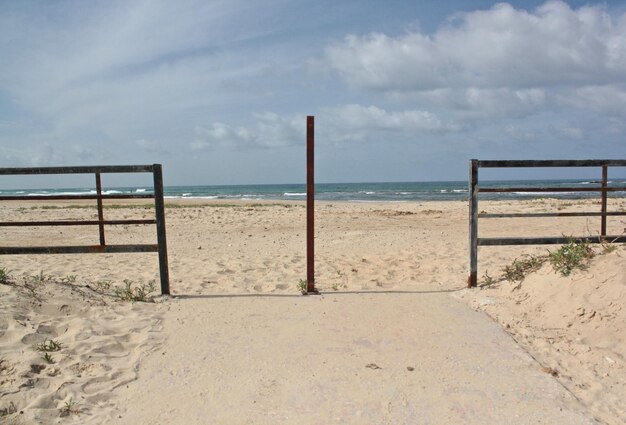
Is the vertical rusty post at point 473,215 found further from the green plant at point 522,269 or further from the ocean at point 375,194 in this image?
the ocean at point 375,194

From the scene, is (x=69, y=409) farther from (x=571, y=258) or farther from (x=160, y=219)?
(x=571, y=258)

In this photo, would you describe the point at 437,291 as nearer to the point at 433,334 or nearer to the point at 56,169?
the point at 433,334

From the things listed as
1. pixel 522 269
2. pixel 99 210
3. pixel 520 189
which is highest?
pixel 520 189

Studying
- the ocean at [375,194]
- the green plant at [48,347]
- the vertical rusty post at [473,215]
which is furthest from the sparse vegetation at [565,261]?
the green plant at [48,347]

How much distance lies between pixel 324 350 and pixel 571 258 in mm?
2745

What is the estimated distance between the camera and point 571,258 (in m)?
4.75

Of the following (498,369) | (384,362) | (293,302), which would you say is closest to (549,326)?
(498,369)

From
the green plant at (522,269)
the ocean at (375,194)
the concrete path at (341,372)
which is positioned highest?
the green plant at (522,269)

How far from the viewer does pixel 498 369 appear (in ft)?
11.5

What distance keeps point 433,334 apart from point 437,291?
4.88 feet

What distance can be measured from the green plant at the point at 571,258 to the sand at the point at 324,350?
0.25 feet

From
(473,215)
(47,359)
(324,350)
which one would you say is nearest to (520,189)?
(473,215)

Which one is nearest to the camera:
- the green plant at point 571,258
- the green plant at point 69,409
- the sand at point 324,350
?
the green plant at point 69,409

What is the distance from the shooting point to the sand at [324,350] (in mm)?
2986
